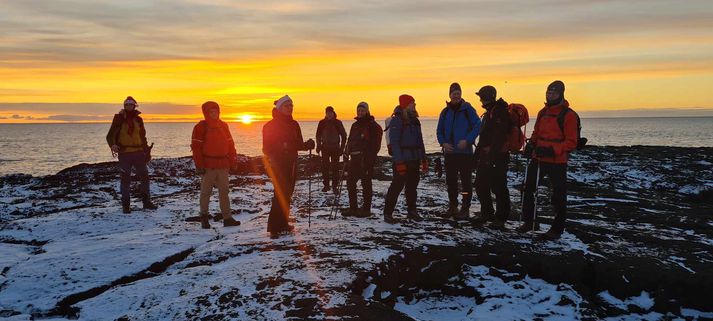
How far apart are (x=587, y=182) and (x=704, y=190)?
174 inches

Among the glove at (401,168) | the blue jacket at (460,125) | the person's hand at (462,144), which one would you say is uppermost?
the blue jacket at (460,125)

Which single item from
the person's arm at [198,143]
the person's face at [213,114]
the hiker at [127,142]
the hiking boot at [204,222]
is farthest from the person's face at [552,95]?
the hiker at [127,142]

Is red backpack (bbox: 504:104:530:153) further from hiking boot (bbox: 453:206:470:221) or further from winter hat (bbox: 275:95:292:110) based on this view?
winter hat (bbox: 275:95:292:110)

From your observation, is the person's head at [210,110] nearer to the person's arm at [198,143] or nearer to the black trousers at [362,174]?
the person's arm at [198,143]

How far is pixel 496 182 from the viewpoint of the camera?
8828 mm

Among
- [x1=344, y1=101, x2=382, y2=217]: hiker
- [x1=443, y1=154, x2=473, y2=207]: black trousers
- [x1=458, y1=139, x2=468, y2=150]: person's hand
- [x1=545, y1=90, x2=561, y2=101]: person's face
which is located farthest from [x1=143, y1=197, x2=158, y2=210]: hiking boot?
[x1=545, y1=90, x2=561, y2=101]: person's face

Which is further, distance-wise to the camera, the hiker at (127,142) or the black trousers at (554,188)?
the hiker at (127,142)

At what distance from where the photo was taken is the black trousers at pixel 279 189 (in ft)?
27.9

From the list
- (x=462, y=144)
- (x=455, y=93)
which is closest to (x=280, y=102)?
(x=455, y=93)

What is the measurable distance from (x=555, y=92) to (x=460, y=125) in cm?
200

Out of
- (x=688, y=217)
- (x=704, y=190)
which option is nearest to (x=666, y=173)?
(x=704, y=190)

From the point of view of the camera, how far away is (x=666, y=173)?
22.2 m

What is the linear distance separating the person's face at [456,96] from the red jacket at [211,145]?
4883mm

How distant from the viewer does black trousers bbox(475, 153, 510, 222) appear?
8766 mm
